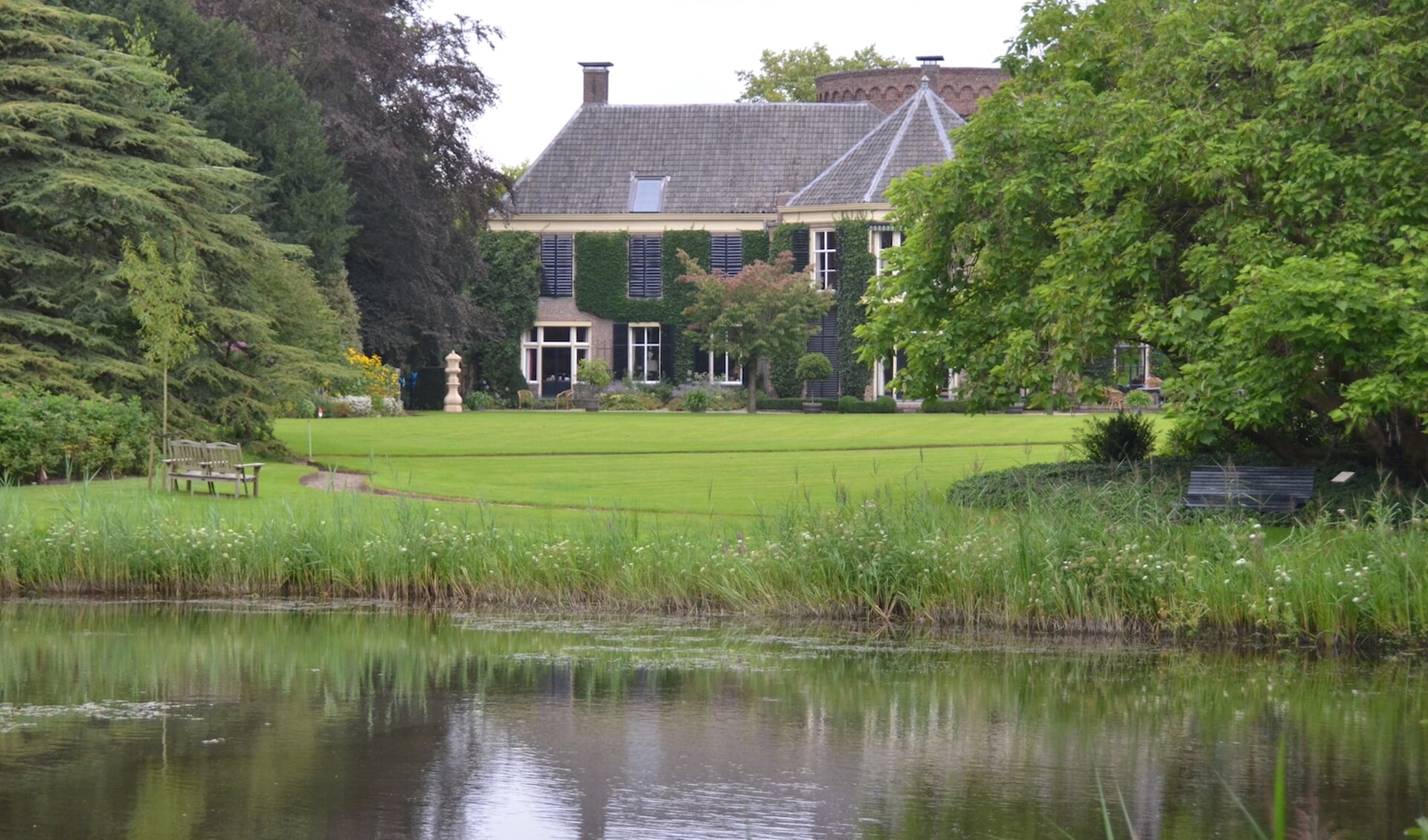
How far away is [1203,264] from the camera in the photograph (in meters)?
16.0

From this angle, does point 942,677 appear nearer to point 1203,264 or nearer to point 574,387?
point 1203,264

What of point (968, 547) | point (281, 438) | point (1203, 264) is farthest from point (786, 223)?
point (968, 547)

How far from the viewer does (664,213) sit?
52219 mm

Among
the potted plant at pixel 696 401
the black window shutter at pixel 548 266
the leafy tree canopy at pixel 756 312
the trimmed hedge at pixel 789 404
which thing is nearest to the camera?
the potted plant at pixel 696 401

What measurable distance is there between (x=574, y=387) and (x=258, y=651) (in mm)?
39260

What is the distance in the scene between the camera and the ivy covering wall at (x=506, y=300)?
51.7 meters

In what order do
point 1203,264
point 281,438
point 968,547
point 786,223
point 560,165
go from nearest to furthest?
1. point 968,547
2. point 1203,264
3. point 281,438
4. point 786,223
5. point 560,165

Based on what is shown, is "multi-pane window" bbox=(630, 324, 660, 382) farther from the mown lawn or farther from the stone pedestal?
the mown lawn

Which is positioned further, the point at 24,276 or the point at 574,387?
the point at 574,387

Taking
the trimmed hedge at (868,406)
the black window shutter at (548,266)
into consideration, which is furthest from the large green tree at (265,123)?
the trimmed hedge at (868,406)

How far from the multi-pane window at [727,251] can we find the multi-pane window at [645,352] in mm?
2760

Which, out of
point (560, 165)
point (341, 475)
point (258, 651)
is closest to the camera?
point (258, 651)

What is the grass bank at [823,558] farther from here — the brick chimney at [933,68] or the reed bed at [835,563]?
the brick chimney at [933,68]

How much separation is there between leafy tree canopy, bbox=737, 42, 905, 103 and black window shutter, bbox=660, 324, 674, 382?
53.1ft
